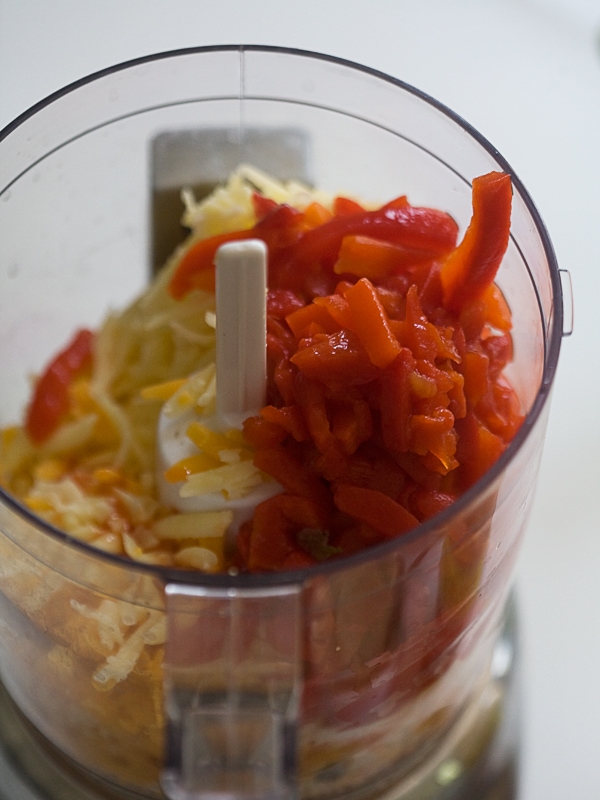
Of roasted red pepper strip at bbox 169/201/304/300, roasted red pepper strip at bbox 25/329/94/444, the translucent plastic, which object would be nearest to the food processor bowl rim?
the translucent plastic

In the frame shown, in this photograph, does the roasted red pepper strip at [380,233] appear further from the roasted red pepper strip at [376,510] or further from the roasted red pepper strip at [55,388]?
the roasted red pepper strip at [55,388]

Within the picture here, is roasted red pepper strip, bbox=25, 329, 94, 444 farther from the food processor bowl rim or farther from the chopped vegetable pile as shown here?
the food processor bowl rim

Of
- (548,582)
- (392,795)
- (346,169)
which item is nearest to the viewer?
(392,795)

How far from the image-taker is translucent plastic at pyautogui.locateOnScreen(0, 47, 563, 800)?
0.61m

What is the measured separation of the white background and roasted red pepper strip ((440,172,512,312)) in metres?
0.32

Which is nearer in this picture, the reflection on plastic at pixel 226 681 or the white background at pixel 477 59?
the reflection on plastic at pixel 226 681

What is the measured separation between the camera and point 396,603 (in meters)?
0.64

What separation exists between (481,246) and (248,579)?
359 mm

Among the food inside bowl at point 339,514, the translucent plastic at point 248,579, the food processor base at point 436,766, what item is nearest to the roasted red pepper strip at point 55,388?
the translucent plastic at point 248,579

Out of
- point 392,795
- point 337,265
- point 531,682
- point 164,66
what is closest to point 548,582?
point 531,682

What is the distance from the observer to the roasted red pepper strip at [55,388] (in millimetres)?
1051

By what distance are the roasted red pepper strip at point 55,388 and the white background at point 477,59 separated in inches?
14.9

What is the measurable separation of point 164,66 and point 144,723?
599mm

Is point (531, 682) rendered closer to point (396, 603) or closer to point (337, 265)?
point (396, 603)
